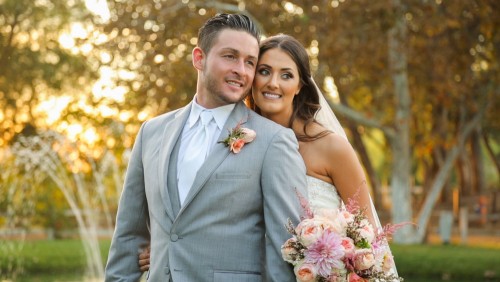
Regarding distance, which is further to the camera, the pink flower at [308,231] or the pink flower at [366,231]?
the pink flower at [366,231]

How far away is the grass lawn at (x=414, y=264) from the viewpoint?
46.5 feet

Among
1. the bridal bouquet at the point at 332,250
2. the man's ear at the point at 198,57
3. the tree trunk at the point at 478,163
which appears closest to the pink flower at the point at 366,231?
the bridal bouquet at the point at 332,250

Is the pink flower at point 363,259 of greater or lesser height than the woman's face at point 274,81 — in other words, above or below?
below

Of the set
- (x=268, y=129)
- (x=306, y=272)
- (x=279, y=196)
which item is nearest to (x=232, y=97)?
(x=268, y=129)

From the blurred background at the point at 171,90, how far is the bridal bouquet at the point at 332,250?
35.1ft

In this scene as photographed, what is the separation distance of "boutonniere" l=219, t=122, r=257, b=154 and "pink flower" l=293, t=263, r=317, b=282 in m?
0.59

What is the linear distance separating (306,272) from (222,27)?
121 cm

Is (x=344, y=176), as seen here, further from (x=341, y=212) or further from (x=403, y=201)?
(x=403, y=201)

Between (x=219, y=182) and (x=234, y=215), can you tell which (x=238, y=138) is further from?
(x=234, y=215)

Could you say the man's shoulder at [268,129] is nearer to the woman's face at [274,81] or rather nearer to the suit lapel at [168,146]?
the suit lapel at [168,146]

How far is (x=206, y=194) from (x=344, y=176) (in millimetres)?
1140

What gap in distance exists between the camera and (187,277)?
3781mm

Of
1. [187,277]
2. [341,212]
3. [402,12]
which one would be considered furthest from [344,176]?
[402,12]

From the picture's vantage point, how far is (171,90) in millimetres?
17188
